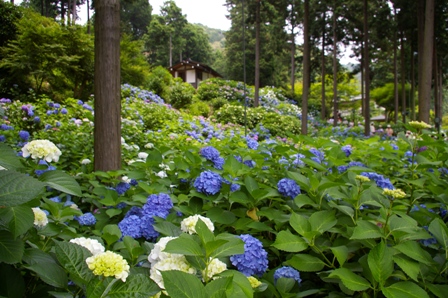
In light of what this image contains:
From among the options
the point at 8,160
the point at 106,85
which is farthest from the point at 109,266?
the point at 106,85

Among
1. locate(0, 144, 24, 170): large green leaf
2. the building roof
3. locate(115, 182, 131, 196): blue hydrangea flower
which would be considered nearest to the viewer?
locate(0, 144, 24, 170): large green leaf

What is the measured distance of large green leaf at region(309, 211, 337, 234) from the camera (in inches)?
47.4

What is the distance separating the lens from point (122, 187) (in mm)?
1949

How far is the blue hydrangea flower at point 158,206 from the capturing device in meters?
1.39

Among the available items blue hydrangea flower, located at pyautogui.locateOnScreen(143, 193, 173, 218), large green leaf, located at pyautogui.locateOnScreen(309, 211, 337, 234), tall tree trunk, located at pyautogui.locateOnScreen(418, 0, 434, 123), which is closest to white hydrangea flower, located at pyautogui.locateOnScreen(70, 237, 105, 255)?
blue hydrangea flower, located at pyautogui.locateOnScreen(143, 193, 173, 218)

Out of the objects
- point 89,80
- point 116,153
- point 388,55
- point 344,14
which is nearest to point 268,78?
point 388,55

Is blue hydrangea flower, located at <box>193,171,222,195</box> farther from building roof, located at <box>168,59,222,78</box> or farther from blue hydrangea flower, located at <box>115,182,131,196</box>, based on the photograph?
building roof, located at <box>168,59,222,78</box>

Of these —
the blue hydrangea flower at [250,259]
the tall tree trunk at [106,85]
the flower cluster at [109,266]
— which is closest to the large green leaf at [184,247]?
the flower cluster at [109,266]

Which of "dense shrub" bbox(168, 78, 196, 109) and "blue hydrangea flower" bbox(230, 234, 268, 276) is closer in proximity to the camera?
"blue hydrangea flower" bbox(230, 234, 268, 276)

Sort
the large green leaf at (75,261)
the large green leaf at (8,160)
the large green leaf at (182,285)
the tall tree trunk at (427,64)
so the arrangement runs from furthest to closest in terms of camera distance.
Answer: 1. the tall tree trunk at (427,64)
2. the large green leaf at (8,160)
3. the large green leaf at (75,261)
4. the large green leaf at (182,285)

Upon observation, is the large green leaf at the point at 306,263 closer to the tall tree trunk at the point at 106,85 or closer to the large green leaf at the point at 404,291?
the large green leaf at the point at 404,291

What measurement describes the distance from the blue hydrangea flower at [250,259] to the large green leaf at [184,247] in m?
0.24

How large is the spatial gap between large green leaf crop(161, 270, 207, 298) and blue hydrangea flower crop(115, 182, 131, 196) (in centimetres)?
132

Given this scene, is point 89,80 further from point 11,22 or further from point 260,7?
point 260,7
